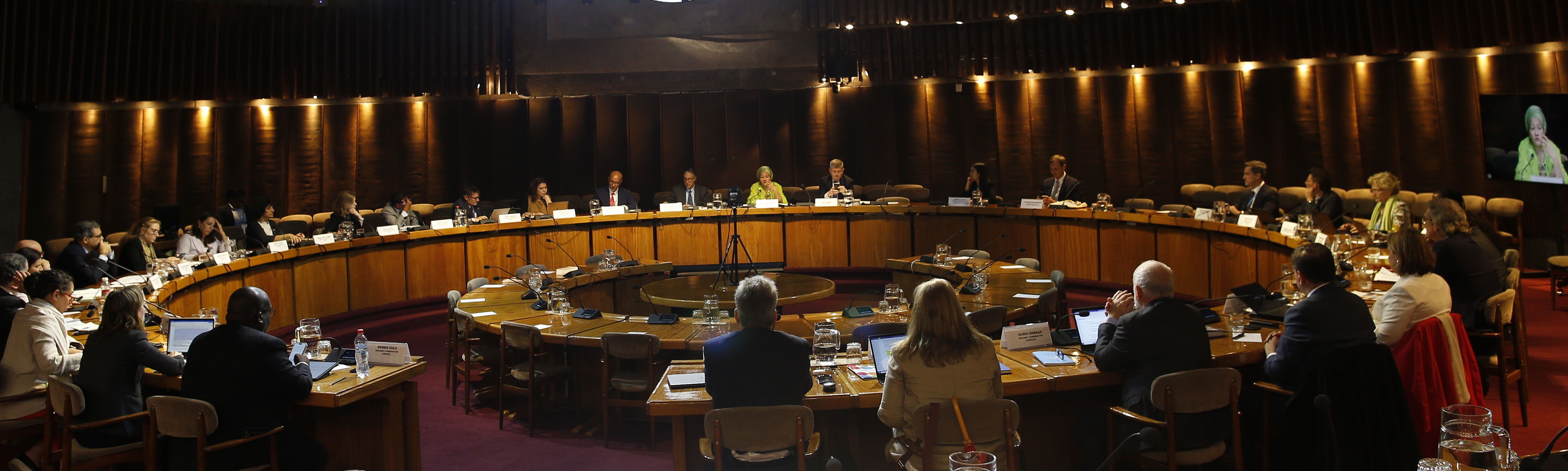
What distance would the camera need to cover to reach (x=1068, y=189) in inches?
394

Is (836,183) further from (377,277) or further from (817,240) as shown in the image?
(377,277)

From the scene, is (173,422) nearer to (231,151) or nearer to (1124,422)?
(1124,422)

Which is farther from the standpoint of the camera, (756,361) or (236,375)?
(236,375)

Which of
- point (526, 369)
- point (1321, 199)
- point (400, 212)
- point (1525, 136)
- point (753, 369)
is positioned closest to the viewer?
point (753, 369)

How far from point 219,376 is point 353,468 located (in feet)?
2.98

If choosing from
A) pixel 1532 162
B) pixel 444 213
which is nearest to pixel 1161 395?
pixel 1532 162

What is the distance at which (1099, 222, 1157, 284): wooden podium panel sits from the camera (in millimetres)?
8672

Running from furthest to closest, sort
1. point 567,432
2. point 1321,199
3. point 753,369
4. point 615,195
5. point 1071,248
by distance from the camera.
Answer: point 615,195 → point 1071,248 → point 1321,199 → point 567,432 → point 753,369

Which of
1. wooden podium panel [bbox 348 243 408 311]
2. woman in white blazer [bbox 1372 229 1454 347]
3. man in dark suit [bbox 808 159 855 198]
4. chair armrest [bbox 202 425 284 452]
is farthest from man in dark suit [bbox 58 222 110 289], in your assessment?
woman in white blazer [bbox 1372 229 1454 347]

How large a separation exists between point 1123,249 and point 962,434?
604cm

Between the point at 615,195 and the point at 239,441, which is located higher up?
the point at 615,195

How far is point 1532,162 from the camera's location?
8.61 metres

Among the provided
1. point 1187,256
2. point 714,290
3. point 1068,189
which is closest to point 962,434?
point 714,290

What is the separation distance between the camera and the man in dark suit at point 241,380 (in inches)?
149
